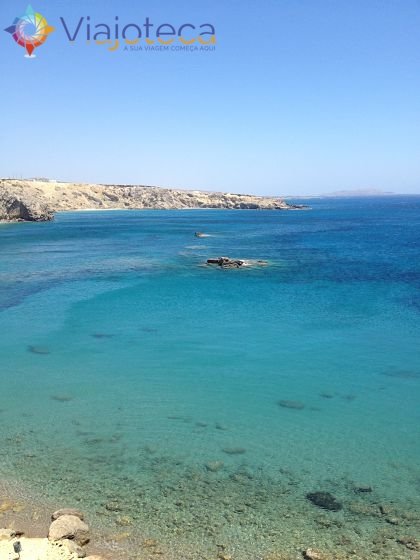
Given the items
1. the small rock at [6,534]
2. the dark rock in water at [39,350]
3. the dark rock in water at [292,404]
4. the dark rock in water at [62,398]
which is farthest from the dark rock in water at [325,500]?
the dark rock in water at [39,350]

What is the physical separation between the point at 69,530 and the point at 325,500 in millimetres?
6417

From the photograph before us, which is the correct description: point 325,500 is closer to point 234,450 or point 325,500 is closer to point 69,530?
point 234,450

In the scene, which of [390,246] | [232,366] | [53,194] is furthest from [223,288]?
[53,194]

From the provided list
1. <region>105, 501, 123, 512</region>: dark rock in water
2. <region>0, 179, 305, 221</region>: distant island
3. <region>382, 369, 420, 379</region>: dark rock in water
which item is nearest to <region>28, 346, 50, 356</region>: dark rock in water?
<region>105, 501, 123, 512</region>: dark rock in water

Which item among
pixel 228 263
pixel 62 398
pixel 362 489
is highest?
pixel 228 263

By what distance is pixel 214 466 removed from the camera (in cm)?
1384

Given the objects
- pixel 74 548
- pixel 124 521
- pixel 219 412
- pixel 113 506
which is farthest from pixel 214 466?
pixel 74 548

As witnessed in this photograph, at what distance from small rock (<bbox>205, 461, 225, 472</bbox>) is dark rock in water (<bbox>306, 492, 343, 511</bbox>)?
2.66 m

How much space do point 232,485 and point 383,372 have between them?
35.9ft

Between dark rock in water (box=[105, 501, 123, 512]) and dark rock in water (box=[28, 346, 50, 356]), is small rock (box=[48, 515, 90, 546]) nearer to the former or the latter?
dark rock in water (box=[105, 501, 123, 512])

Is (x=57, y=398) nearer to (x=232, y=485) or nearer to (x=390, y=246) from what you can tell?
(x=232, y=485)

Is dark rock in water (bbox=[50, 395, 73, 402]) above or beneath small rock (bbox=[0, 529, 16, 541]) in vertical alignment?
beneath

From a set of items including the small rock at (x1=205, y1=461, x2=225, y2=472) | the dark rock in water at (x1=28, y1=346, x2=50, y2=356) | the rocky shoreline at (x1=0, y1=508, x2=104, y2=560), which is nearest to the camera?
the rocky shoreline at (x1=0, y1=508, x2=104, y2=560)

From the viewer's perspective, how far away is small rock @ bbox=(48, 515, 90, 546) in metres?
10.3
